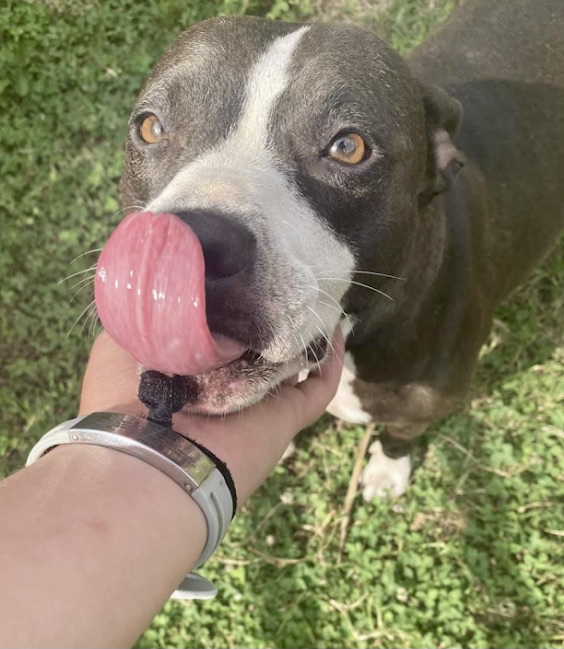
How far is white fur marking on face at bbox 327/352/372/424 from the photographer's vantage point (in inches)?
106

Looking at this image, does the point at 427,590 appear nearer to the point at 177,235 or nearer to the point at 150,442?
the point at 150,442

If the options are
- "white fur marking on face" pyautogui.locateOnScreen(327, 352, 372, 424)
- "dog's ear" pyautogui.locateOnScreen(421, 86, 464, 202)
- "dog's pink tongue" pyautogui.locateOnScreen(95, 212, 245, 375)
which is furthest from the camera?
"white fur marking on face" pyautogui.locateOnScreen(327, 352, 372, 424)

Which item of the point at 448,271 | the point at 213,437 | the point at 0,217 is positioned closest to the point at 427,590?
the point at 448,271

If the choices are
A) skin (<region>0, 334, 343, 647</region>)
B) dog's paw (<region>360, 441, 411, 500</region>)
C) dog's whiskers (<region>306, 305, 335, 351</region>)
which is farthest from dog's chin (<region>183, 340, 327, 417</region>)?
dog's paw (<region>360, 441, 411, 500</region>)

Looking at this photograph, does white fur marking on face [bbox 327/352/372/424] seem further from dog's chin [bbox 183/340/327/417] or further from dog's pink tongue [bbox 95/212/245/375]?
dog's pink tongue [bbox 95/212/245/375]

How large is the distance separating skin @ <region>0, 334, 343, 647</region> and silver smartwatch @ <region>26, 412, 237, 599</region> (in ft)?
0.08

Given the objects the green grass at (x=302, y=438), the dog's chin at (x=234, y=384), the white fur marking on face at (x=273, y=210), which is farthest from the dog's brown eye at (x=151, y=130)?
the green grass at (x=302, y=438)

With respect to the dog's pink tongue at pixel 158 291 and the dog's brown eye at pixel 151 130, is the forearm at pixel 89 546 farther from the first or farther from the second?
the dog's brown eye at pixel 151 130

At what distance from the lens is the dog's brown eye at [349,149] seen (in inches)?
78.3

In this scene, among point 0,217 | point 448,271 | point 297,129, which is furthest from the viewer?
point 0,217

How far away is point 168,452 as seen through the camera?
1817mm

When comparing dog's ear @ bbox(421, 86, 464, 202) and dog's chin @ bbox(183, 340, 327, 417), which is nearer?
dog's chin @ bbox(183, 340, 327, 417)

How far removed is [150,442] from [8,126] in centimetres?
326

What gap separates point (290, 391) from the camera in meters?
2.30
